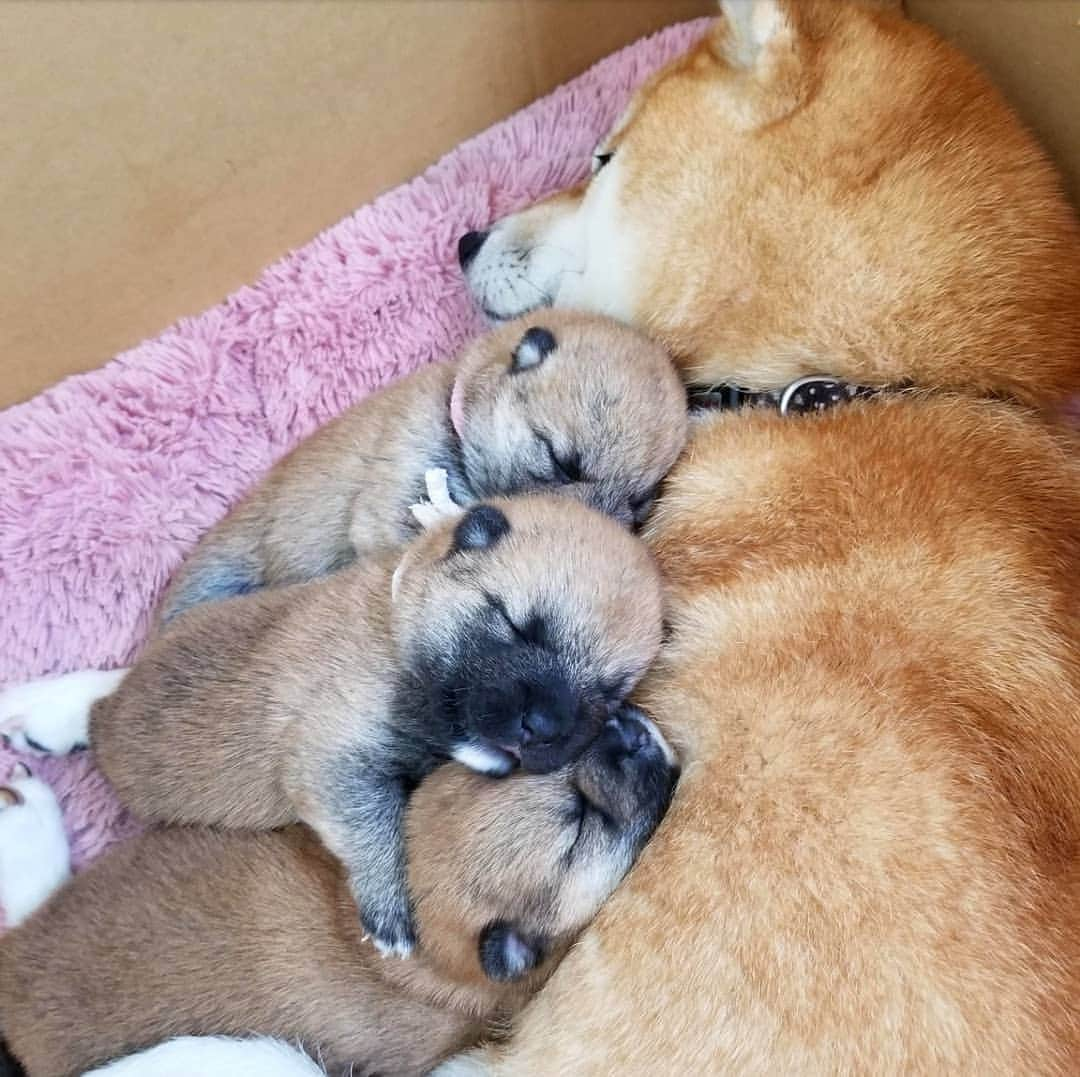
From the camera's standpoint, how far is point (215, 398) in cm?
236

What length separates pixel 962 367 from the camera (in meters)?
1.65

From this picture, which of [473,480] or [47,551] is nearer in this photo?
[473,480]

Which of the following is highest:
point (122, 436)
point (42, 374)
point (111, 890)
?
point (42, 374)

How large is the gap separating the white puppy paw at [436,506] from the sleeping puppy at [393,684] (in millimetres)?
39

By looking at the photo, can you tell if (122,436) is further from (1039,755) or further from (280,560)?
(1039,755)

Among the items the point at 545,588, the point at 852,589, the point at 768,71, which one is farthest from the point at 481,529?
the point at 768,71

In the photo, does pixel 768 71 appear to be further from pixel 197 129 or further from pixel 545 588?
pixel 197 129

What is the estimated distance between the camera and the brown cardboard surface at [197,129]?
1915 mm

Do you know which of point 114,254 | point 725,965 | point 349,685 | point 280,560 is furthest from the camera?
point 114,254

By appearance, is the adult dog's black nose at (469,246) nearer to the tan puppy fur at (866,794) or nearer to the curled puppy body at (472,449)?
the curled puppy body at (472,449)

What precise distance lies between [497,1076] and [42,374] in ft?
5.36

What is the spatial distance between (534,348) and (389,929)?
964 mm

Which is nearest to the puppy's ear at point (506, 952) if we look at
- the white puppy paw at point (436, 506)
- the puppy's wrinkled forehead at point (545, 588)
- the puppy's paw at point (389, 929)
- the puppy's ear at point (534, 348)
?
the puppy's paw at point (389, 929)

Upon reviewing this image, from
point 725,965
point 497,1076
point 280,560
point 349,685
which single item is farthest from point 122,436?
point 725,965
